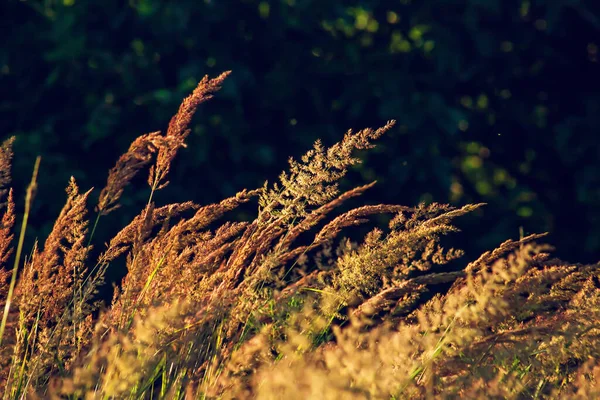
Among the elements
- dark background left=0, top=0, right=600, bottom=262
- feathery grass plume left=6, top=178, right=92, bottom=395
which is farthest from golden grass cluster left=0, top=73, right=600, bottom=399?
dark background left=0, top=0, right=600, bottom=262

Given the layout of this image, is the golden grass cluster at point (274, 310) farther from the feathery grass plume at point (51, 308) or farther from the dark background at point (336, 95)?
the dark background at point (336, 95)

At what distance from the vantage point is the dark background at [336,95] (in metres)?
3.59

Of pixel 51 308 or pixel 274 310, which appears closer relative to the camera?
pixel 274 310

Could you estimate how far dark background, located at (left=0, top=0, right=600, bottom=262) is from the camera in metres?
3.59

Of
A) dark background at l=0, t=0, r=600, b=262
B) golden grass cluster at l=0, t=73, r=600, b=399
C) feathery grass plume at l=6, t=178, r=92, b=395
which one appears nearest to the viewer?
golden grass cluster at l=0, t=73, r=600, b=399

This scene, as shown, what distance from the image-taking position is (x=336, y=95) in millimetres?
3756

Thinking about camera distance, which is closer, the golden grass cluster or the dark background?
the golden grass cluster

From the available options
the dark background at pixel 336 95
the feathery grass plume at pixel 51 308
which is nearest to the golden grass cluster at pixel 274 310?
the feathery grass plume at pixel 51 308

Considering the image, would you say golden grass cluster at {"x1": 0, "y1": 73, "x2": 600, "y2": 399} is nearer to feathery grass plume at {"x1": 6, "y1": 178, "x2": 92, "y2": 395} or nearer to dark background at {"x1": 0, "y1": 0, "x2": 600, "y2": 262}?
feathery grass plume at {"x1": 6, "y1": 178, "x2": 92, "y2": 395}

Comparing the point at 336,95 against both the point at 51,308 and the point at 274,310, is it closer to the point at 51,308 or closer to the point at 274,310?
the point at 51,308

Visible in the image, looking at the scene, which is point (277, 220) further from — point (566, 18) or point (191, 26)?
point (566, 18)

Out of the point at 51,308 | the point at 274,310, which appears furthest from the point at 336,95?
the point at 274,310

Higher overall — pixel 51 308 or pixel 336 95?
pixel 51 308

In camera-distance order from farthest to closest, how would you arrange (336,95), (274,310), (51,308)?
(336,95) → (51,308) → (274,310)
